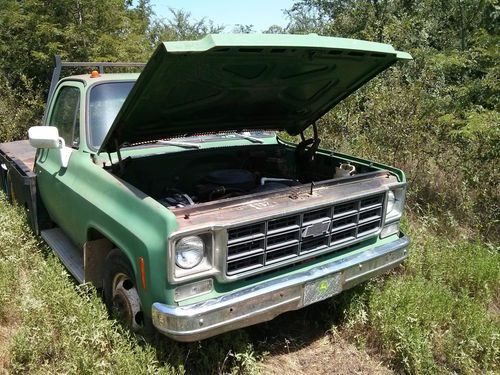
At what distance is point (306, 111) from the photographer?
182 inches

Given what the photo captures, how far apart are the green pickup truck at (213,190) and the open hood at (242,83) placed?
0.01 m

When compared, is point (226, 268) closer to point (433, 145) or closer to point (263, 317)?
point (263, 317)

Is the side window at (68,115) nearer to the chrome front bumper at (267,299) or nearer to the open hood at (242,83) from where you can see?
the open hood at (242,83)

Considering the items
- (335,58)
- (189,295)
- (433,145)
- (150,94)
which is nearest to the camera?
(189,295)

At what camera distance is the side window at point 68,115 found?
4.26 m

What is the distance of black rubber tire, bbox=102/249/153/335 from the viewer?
3.15m

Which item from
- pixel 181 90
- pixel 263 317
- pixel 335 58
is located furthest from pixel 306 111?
pixel 263 317

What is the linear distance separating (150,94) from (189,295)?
135cm

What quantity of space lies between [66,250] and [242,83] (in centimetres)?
220

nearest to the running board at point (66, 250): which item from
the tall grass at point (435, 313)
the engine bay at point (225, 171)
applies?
the engine bay at point (225, 171)

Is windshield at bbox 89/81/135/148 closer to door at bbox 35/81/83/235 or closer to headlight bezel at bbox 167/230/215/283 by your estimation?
door at bbox 35/81/83/235

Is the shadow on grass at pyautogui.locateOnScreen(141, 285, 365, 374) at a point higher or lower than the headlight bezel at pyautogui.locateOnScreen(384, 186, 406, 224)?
lower

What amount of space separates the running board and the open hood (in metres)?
1.03

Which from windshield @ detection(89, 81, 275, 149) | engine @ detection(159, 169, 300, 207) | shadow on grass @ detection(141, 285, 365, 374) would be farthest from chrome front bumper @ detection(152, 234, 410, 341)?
windshield @ detection(89, 81, 275, 149)
